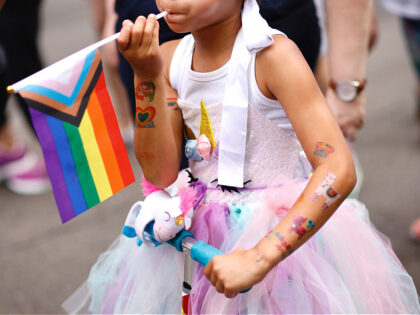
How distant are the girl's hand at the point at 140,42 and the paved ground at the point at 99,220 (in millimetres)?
1867

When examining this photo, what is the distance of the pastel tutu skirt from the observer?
1.62 m

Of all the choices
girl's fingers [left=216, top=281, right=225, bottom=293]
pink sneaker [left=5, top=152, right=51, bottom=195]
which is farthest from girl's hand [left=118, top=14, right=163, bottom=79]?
pink sneaker [left=5, top=152, right=51, bottom=195]

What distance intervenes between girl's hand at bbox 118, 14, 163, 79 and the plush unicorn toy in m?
0.39

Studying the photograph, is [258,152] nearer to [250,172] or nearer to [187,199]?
[250,172]

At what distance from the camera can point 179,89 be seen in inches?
69.7

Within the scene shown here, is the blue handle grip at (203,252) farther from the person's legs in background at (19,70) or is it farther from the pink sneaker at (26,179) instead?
the pink sneaker at (26,179)

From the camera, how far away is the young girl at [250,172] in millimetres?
1434

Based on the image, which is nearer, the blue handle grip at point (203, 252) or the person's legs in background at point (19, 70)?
the blue handle grip at point (203, 252)

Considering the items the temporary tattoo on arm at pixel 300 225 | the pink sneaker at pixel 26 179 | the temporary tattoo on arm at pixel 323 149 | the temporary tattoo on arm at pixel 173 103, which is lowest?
the pink sneaker at pixel 26 179

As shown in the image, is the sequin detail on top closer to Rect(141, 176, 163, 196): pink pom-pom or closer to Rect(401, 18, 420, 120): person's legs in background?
Rect(141, 176, 163, 196): pink pom-pom

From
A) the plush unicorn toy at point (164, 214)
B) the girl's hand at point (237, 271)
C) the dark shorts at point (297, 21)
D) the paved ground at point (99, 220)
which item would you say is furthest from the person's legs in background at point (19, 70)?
the girl's hand at point (237, 271)

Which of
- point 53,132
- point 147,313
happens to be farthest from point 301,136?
point 147,313

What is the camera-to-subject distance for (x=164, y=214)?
162 centimetres

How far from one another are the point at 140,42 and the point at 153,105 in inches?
7.5
